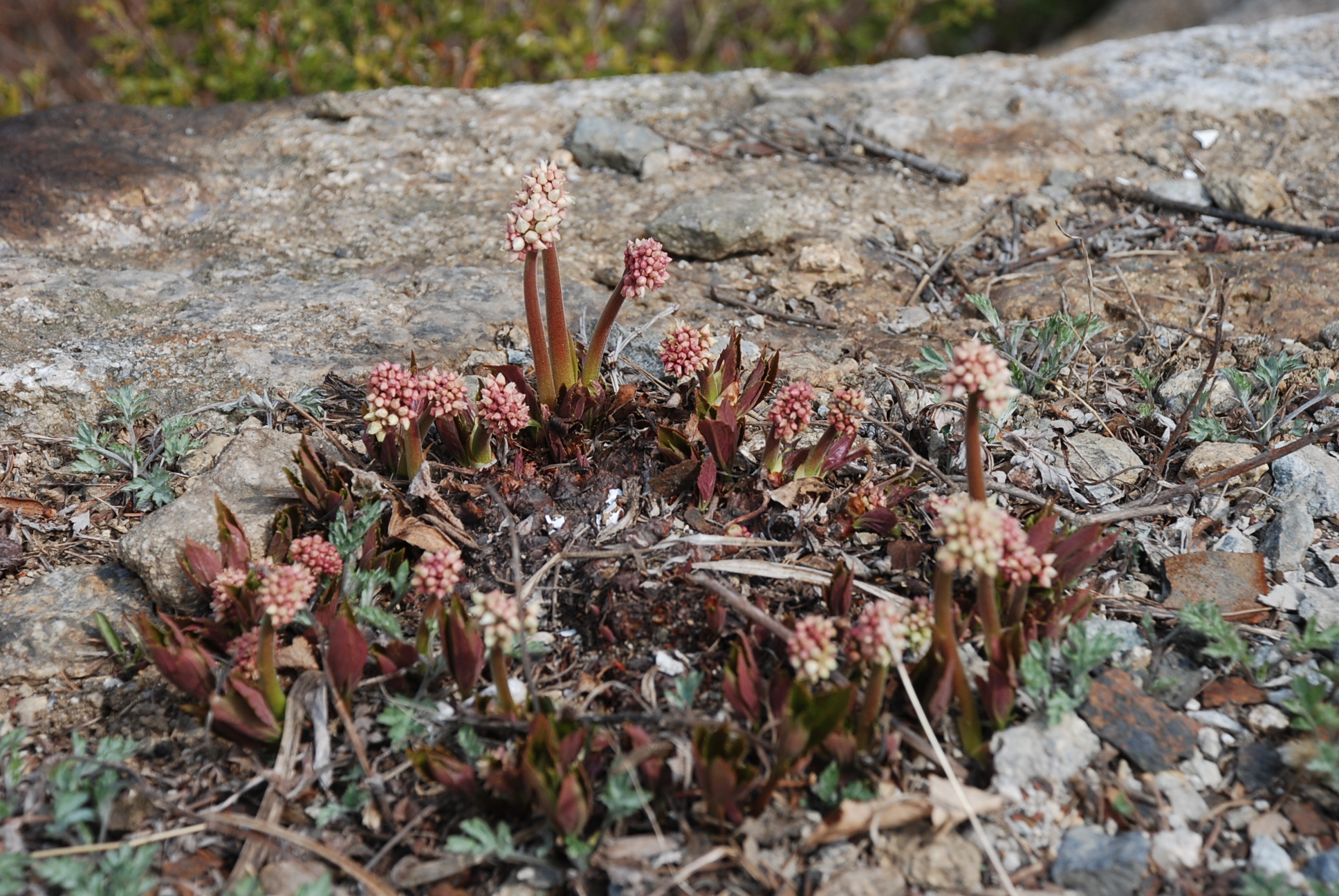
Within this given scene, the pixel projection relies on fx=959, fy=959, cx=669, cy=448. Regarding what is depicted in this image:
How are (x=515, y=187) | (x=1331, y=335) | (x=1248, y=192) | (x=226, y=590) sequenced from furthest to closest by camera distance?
(x=515, y=187) → (x=1248, y=192) → (x=1331, y=335) → (x=226, y=590)

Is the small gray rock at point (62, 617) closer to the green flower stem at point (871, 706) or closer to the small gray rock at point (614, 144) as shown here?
the green flower stem at point (871, 706)

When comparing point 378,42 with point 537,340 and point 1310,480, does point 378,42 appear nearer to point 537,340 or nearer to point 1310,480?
point 537,340

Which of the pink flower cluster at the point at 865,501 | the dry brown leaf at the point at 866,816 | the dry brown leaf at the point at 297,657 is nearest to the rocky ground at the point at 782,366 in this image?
the dry brown leaf at the point at 866,816

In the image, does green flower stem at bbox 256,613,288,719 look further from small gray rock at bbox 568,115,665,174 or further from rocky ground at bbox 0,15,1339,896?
small gray rock at bbox 568,115,665,174

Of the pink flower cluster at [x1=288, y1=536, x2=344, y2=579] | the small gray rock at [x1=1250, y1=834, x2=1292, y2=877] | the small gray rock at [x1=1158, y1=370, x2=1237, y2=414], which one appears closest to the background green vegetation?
the pink flower cluster at [x1=288, y1=536, x2=344, y2=579]

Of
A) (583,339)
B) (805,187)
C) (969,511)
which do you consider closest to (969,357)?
(969,511)

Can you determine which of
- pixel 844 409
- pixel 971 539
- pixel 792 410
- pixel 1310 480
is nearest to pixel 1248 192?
pixel 1310 480
